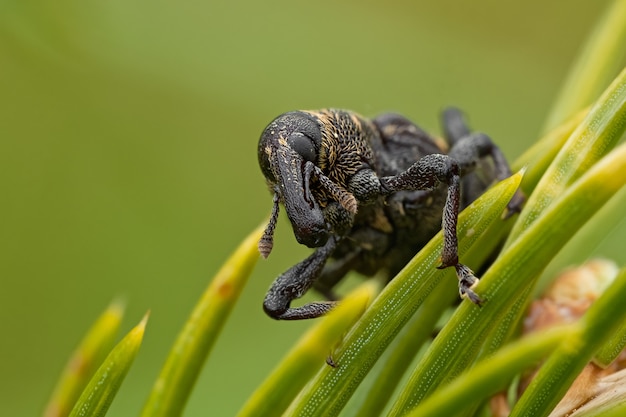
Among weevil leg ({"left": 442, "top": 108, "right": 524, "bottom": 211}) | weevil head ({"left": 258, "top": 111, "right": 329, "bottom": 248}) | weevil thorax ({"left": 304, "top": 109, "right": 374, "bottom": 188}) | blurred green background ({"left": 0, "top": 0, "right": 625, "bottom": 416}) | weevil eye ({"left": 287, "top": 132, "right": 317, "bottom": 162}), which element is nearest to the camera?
weevil head ({"left": 258, "top": 111, "right": 329, "bottom": 248})

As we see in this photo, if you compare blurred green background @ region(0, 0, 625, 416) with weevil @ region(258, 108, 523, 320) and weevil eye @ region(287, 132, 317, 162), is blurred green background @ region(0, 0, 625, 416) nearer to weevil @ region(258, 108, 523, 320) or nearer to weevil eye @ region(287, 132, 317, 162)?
weevil @ region(258, 108, 523, 320)

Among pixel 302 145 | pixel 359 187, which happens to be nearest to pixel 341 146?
pixel 359 187

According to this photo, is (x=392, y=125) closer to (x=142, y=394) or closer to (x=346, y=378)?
(x=142, y=394)

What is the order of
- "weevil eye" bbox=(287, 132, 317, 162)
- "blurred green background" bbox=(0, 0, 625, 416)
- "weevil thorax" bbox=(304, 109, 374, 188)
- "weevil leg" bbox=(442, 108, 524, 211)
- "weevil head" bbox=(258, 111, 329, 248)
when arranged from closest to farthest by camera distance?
1. "weevil head" bbox=(258, 111, 329, 248)
2. "weevil eye" bbox=(287, 132, 317, 162)
3. "weevil thorax" bbox=(304, 109, 374, 188)
4. "weevil leg" bbox=(442, 108, 524, 211)
5. "blurred green background" bbox=(0, 0, 625, 416)

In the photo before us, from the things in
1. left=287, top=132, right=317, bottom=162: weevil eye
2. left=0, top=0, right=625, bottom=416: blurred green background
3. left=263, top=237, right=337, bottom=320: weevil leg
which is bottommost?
left=263, top=237, right=337, bottom=320: weevil leg

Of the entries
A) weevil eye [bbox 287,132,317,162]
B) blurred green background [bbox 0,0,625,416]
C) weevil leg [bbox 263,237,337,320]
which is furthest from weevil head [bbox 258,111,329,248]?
blurred green background [bbox 0,0,625,416]

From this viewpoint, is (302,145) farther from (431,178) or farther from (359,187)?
(431,178)

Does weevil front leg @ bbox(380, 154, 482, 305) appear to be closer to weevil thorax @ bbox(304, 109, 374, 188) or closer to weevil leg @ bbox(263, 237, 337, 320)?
weevil thorax @ bbox(304, 109, 374, 188)

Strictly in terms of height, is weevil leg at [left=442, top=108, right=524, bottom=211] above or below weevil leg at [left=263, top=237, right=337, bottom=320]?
above

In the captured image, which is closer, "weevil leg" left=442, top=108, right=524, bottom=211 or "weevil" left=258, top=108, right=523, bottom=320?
"weevil" left=258, top=108, right=523, bottom=320
